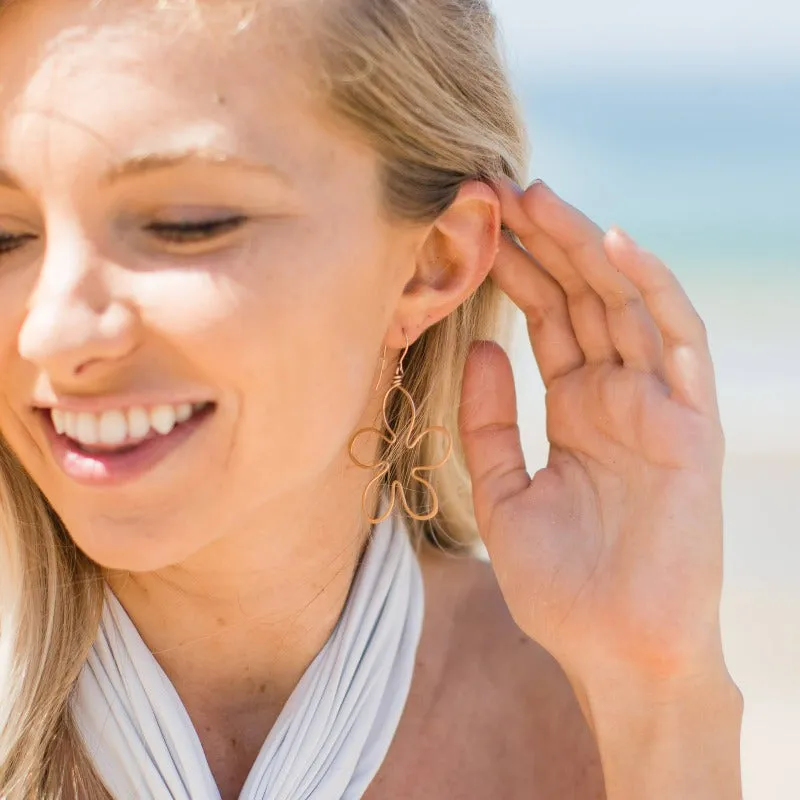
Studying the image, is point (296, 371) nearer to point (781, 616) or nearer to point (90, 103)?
point (90, 103)

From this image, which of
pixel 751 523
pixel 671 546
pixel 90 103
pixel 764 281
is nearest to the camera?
pixel 90 103

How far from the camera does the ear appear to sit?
2270 mm

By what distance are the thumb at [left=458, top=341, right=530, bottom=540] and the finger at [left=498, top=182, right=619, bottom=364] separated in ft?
0.65

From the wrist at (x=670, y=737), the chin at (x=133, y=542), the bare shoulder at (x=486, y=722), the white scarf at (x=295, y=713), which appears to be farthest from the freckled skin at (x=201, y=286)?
the wrist at (x=670, y=737)

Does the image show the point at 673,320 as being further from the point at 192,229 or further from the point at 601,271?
the point at 192,229

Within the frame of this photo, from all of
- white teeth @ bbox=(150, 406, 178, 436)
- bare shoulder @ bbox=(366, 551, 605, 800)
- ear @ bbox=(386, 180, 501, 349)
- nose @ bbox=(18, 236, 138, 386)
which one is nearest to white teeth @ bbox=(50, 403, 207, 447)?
white teeth @ bbox=(150, 406, 178, 436)

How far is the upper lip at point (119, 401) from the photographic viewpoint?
6.23ft

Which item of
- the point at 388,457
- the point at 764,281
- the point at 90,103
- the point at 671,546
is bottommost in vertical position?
the point at 671,546

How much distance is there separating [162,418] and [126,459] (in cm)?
10

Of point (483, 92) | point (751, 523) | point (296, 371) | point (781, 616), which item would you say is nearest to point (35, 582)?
point (296, 371)

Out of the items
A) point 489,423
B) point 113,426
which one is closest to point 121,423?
point 113,426

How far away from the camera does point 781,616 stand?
4.38m

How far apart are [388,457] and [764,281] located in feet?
22.7

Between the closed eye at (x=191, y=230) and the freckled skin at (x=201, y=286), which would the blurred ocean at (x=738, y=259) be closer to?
the freckled skin at (x=201, y=286)
